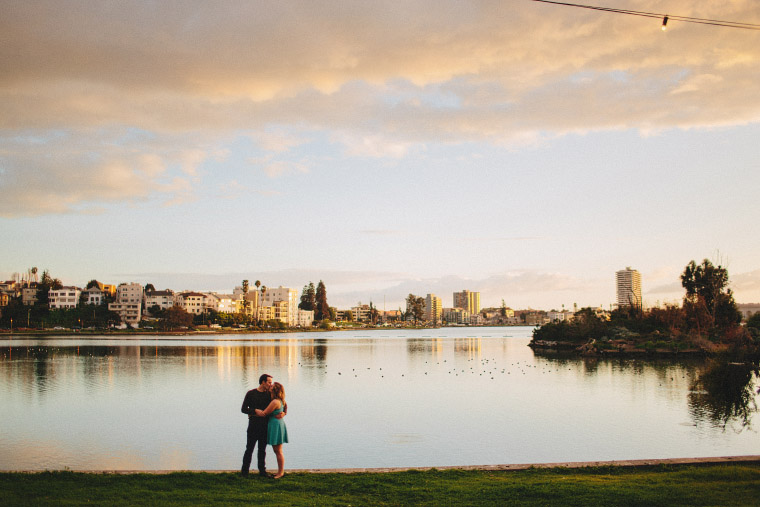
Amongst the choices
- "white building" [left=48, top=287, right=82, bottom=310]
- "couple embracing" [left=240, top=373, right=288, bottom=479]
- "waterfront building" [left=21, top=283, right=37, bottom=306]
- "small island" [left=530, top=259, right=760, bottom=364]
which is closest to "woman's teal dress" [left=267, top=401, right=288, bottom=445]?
"couple embracing" [left=240, top=373, right=288, bottom=479]

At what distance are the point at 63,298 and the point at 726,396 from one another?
7520 inches

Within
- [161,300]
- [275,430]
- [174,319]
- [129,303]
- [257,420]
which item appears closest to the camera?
[275,430]

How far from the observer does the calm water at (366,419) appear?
58.1 ft

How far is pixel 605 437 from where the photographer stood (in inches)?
816

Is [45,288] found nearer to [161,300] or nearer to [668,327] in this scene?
[161,300]

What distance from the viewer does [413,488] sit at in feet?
35.9

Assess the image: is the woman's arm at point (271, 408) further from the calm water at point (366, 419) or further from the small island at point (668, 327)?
the small island at point (668, 327)

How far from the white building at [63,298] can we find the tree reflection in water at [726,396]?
18629cm

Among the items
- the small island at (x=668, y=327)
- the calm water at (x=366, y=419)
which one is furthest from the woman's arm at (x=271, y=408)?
the small island at (x=668, y=327)

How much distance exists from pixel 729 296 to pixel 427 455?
76.5m

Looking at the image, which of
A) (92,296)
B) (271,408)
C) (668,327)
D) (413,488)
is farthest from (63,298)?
(413,488)

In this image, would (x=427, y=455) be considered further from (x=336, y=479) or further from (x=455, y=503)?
(x=455, y=503)

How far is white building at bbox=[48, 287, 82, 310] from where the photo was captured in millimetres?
181125

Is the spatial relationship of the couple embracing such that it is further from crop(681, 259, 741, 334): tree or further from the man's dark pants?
crop(681, 259, 741, 334): tree
